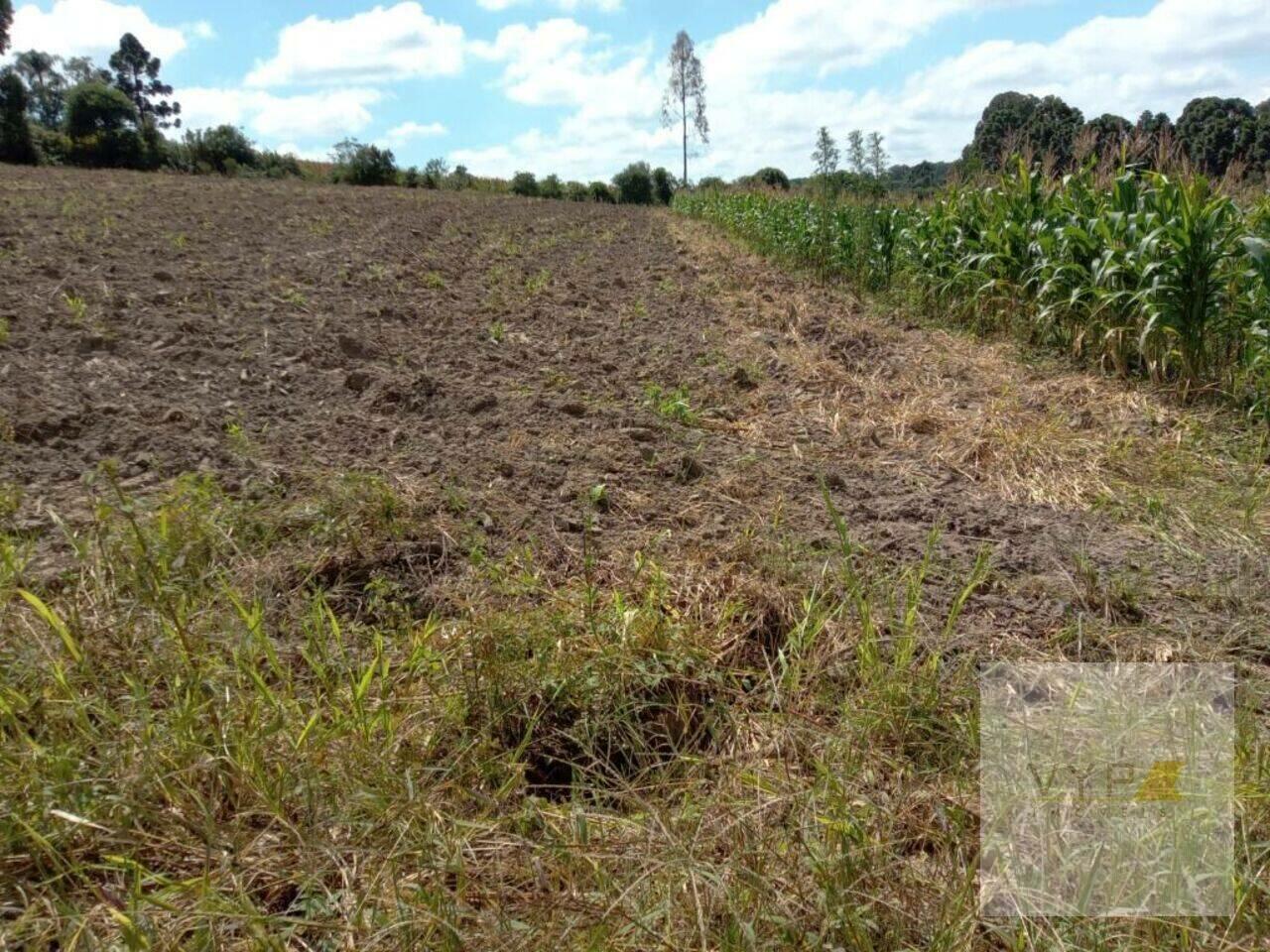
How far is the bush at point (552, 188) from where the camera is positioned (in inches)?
1745

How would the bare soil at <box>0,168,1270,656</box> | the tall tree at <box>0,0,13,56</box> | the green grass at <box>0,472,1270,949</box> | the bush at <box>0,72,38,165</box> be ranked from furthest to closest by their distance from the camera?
the tall tree at <box>0,0,13,56</box> < the bush at <box>0,72,38,165</box> < the bare soil at <box>0,168,1270,656</box> < the green grass at <box>0,472,1270,949</box>

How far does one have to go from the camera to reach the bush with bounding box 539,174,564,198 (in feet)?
145

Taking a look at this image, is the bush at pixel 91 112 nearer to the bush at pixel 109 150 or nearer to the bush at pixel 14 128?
the bush at pixel 109 150

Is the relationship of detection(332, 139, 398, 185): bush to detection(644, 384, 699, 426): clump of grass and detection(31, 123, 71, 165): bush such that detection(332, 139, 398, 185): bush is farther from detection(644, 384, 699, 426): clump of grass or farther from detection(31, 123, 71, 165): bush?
detection(644, 384, 699, 426): clump of grass

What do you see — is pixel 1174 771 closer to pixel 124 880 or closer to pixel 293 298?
pixel 124 880

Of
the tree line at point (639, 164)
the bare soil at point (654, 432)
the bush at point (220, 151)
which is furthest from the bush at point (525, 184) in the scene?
the bare soil at point (654, 432)

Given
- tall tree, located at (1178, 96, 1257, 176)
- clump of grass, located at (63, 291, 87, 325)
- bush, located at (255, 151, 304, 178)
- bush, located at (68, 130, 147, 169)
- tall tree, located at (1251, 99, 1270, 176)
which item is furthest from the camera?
bush, located at (255, 151, 304, 178)

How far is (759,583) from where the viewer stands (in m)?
2.60

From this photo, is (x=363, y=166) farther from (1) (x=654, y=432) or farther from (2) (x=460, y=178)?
(1) (x=654, y=432)

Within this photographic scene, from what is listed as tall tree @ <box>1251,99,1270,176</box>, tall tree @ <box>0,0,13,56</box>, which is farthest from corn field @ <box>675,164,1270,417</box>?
tall tree @ <box>0,0,13,56</box>

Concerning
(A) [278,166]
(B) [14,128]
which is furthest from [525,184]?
(B) [14,128]

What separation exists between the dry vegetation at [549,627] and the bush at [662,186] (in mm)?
45195

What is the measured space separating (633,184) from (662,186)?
2.28 meters

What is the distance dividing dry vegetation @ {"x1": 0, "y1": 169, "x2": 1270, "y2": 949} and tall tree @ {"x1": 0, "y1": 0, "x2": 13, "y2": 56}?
163ft
